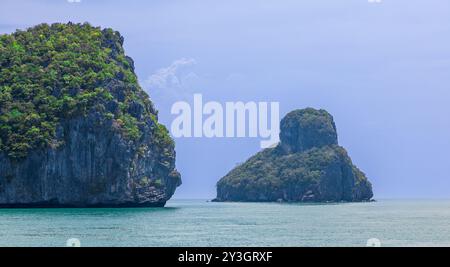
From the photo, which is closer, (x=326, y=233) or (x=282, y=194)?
(x=326, y=233)

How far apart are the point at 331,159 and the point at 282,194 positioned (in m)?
9.26

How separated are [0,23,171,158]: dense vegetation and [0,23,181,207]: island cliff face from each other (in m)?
0.08

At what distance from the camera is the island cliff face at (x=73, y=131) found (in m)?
55.0

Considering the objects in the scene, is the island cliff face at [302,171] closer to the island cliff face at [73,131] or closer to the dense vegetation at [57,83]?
the dense vegetation at [57,83]

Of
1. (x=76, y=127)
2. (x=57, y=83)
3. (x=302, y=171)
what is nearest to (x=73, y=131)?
(x=76, y=127)

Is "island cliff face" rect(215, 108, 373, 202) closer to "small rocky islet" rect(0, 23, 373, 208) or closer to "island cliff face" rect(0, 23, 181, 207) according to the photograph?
"small rocky islet" rect(0, 23, 373, 208)

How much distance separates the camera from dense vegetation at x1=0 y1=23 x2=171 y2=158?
184 feet

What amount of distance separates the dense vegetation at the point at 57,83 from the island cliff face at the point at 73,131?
0.25ft

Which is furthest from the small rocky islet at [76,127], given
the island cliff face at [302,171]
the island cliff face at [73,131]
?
the island cliff face at [302,171]

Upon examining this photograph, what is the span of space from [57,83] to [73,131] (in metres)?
5.00

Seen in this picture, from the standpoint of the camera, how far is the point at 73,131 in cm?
5644
